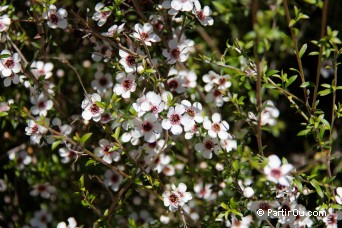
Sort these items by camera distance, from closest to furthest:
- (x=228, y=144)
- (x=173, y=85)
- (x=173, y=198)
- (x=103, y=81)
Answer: (x=173, y=198), (x=228, y=144), (x=173, y=85), (x=103, y=81)

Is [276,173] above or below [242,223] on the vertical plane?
above

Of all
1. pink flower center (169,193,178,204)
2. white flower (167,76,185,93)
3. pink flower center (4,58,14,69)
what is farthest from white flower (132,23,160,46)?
pink flower center (169,193,178,204)

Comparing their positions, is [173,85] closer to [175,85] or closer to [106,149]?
[175,85]

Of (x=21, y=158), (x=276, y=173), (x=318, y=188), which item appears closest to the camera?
(x=276, y=173)

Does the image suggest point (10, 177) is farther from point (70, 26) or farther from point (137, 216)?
point (70, 26)

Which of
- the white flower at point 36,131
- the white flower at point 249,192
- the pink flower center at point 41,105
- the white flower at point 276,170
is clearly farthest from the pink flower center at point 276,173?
the pink flower center at point 41,105

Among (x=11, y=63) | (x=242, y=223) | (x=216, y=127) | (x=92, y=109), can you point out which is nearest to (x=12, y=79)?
(x=11, y=63)

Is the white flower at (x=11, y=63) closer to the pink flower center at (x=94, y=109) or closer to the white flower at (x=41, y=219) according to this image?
the pink flower center at (x=94, y=109)
